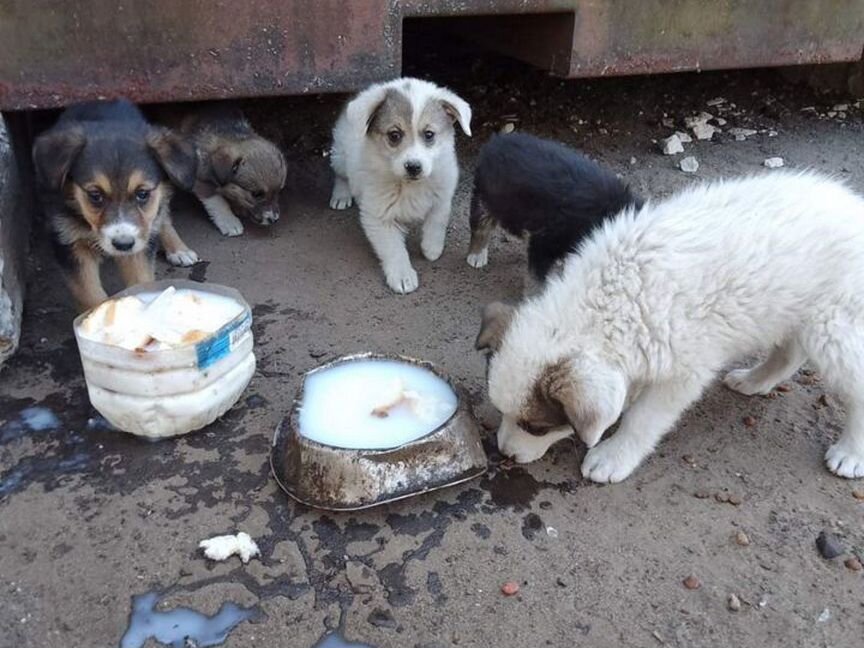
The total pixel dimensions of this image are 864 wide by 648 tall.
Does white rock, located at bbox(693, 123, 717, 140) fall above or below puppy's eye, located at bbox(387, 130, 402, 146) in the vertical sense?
below

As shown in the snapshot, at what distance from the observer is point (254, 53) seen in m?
4.58

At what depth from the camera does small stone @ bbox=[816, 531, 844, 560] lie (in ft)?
9.73

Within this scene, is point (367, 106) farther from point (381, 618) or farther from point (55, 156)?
point (381, 618)

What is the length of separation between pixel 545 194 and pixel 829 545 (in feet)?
6.69

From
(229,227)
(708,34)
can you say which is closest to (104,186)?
(229,227)

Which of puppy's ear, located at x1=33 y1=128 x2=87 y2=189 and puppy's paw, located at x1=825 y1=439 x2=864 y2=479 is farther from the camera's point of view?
puppy's ear, located at x1=33 y1=128 x2=87 y2=189

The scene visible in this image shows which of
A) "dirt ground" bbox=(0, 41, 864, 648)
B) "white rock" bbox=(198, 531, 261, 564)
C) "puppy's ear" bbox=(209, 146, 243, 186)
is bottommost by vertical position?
"dirt ground" bbox=(0, 41, 864, 648)

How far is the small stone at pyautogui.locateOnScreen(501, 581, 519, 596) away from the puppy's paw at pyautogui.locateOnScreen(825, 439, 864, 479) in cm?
149

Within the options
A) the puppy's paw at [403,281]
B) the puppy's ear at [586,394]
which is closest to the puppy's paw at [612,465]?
the puppy's ear at [586,394]

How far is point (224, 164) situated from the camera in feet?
16.5

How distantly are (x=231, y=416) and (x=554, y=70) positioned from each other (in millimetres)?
3310

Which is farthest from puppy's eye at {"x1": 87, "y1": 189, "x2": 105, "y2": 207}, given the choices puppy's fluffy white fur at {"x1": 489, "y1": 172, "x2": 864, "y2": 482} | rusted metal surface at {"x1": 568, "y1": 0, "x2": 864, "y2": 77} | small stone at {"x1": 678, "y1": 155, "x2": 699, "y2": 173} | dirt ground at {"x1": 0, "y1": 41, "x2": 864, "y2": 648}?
small stone at {"x1": 678, "y1": 155, "x2": 699, "y2": 173}

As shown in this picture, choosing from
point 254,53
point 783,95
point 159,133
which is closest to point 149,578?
point 159,133

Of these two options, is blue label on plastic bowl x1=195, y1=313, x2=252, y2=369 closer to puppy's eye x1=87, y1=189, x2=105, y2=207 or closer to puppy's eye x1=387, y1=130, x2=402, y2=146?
puppy's eye x1=87, y1=189, x2=105, y2=207
